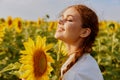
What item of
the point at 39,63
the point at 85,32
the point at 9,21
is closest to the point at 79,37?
the point at 85,32

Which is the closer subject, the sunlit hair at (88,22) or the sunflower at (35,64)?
the sunlit hair at (88,22)

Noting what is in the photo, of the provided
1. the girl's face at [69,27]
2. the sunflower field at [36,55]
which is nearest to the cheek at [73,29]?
the girl's face at [69,27]

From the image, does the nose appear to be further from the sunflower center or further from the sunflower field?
the sunflower center

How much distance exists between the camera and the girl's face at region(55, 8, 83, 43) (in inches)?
98.8

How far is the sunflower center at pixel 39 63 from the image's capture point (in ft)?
9.02

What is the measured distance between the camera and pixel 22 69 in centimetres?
275

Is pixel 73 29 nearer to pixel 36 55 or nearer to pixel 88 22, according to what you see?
pixel 88 22

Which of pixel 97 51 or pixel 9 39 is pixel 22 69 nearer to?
pixel 9 39

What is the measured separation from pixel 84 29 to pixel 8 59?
2495 mm

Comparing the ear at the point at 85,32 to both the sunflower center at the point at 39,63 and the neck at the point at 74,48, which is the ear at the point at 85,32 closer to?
the neck at the point at 74,48

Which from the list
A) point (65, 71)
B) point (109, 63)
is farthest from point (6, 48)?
point (65, 71)

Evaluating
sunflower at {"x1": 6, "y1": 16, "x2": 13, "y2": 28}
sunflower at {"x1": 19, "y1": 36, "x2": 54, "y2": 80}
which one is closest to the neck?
sunflower at {"x1": 19, "y1": 36, "x2": 54, "y2": 80}

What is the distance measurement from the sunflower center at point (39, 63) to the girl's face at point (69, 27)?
27 cm

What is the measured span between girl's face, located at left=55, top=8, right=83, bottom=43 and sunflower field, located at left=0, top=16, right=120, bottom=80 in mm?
122
